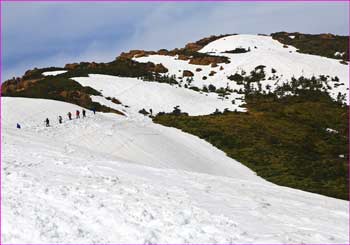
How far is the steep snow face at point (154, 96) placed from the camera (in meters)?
61.4

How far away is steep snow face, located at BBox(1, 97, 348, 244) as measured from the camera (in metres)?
15.7

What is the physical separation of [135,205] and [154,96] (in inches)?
1863

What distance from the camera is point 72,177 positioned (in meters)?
21.9

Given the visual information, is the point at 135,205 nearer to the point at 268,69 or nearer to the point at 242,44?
the point at 268,69

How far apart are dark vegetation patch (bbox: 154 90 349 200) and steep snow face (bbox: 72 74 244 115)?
4854 millimetres

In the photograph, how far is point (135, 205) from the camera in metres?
18.6

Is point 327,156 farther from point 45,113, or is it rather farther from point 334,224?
point 45,113

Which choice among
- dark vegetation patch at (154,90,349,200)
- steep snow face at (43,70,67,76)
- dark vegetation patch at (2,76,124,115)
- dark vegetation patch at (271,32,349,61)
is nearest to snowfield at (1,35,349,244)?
dark vegetation patch at (154,90,349,200)

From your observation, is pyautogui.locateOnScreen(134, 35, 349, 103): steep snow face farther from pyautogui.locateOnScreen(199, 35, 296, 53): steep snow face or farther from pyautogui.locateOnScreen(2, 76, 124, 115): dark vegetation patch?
pyautogui.locateOnScreen(2, 76, 124, 115): dark vegetation patch

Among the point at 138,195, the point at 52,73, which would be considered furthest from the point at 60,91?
the point at 138,195

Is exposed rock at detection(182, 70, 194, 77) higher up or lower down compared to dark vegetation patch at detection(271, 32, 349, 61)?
lower down

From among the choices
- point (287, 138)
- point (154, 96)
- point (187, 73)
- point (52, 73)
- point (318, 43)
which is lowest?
→ point (287, 138)

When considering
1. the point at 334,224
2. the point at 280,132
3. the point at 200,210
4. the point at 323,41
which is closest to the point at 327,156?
the point at 280,132

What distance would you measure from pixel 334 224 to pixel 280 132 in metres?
26.3
